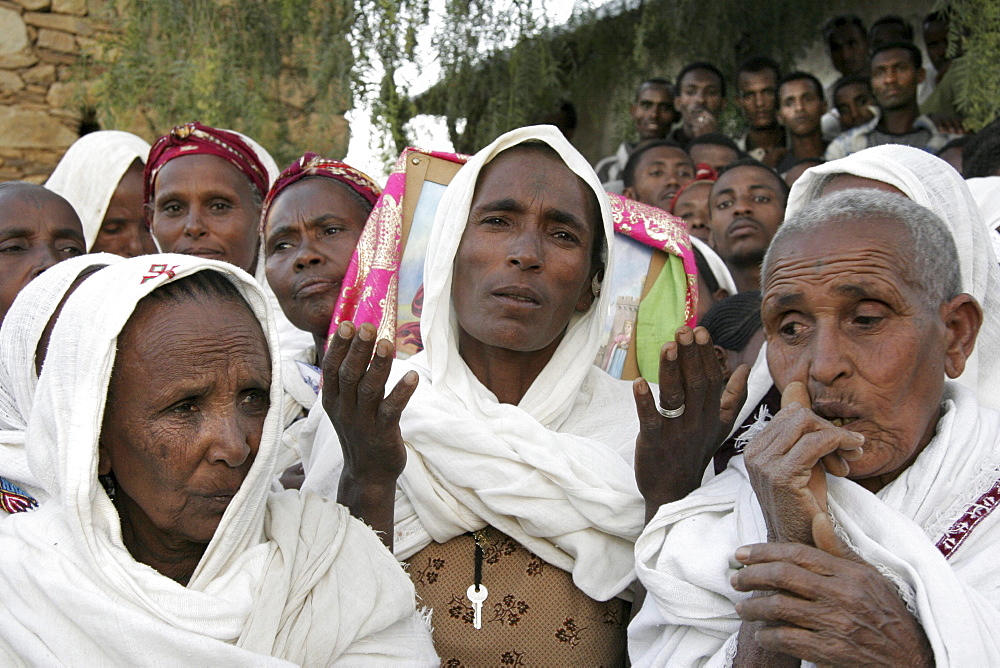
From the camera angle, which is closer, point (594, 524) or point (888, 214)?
point (888, 214)

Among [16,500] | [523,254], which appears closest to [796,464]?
[523,254]

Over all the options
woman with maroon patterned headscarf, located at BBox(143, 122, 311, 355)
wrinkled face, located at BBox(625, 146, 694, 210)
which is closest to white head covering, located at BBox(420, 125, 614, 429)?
woman with maroon patterned headscarf, located at BBox(143, 122, 311, 355)

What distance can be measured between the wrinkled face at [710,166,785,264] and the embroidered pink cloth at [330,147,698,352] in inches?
58.2

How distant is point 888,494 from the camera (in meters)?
1.94

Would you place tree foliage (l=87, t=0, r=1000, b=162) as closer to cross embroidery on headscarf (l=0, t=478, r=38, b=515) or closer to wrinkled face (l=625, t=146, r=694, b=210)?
wrinkled face (l=625, t=146, r=694, b=210)

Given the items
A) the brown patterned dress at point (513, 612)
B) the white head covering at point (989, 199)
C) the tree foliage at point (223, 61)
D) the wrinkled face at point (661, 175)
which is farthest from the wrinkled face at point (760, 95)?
the brown patterned dress at point (513, 612)

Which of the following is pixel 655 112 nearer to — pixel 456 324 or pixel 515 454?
pixel 456 324

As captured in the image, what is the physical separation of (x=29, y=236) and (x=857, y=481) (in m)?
2.86

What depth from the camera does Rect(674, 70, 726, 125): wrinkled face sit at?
6.81 metres

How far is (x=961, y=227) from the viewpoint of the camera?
2.16 m

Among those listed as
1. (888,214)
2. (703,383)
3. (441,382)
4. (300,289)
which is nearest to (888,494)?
(703,383)

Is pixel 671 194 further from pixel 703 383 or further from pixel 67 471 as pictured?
pixel 67 471

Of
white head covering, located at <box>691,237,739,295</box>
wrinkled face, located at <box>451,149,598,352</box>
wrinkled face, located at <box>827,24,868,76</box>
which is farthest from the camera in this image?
wrinkled face, located at <box>827,24,868,76</box>

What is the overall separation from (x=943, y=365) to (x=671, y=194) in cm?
398
